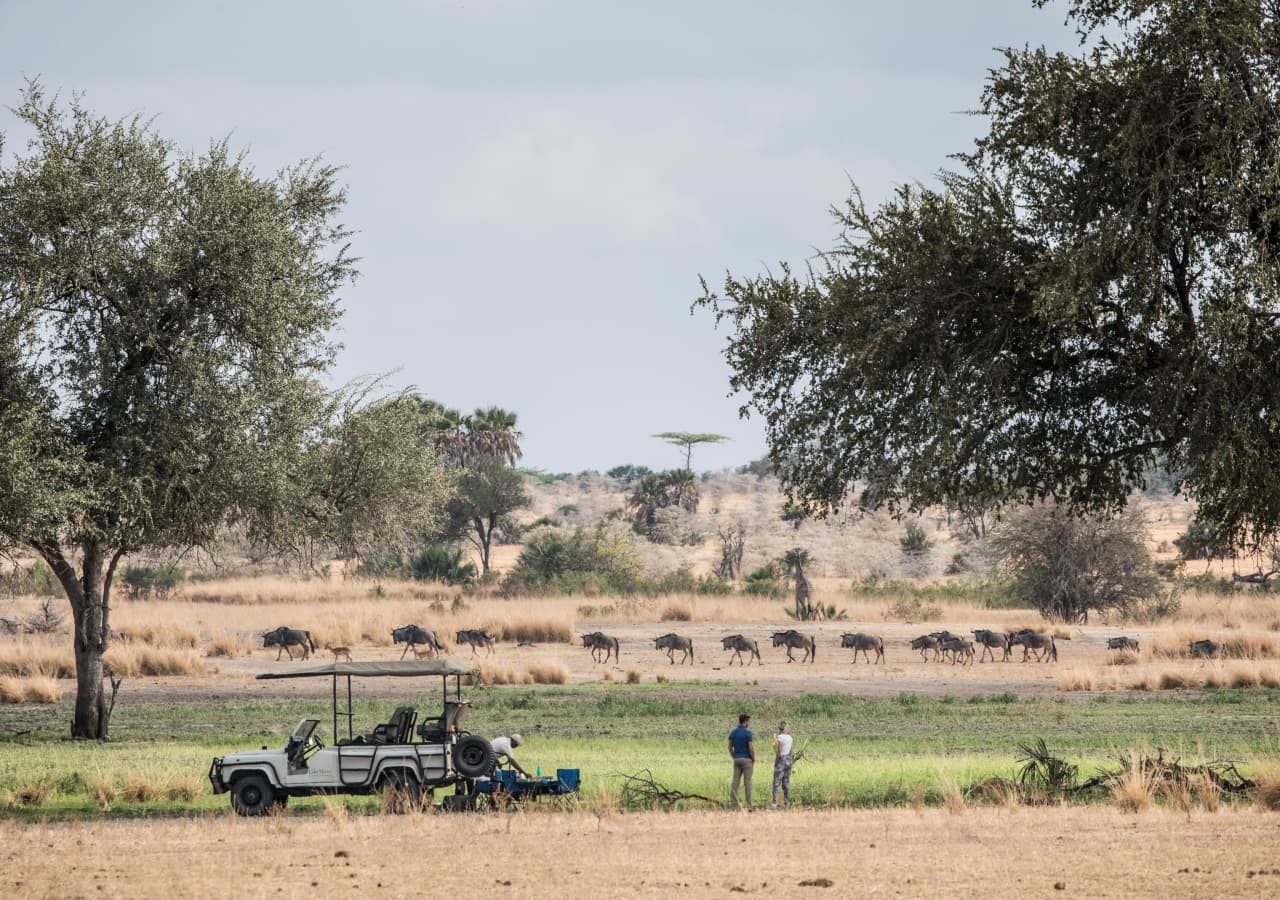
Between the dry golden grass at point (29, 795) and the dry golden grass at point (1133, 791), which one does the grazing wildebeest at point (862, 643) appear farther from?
the dry golden grass at point (29, 795)

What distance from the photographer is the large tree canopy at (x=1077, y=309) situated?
1889 cm

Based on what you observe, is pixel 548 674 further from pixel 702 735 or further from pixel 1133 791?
pixel 1133 791

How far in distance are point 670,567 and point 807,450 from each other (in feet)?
258

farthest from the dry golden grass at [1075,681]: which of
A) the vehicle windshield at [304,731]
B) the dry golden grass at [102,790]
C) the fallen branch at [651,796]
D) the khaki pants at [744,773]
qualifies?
the dry golden grass at [102,790]

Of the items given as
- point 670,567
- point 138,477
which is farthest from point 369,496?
point 670,567

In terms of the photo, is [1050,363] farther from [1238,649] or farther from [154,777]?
[1238,649]

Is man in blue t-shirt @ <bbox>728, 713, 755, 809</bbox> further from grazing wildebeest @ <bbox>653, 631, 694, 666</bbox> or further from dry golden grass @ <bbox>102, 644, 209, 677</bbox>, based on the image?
grazing wildebeest @ <bbox>653, 631, 694, 666</bbox>

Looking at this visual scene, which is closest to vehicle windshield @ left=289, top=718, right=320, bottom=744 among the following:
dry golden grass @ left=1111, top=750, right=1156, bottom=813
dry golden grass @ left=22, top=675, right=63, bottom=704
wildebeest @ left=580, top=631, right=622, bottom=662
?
dry golden grass @ left=1111, top=750, right=1156, bottom=813

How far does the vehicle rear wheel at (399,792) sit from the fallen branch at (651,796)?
2.71 m

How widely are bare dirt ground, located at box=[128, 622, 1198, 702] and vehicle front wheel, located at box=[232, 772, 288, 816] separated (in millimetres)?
18535

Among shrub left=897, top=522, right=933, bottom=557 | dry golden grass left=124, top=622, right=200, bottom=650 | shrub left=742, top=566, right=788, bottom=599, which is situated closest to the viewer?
dry golden grass left=124, top=622, right=200, bottom=650

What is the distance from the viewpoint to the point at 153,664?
43844 millimetres

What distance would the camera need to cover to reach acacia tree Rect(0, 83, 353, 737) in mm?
26703

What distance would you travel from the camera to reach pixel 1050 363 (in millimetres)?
21188
